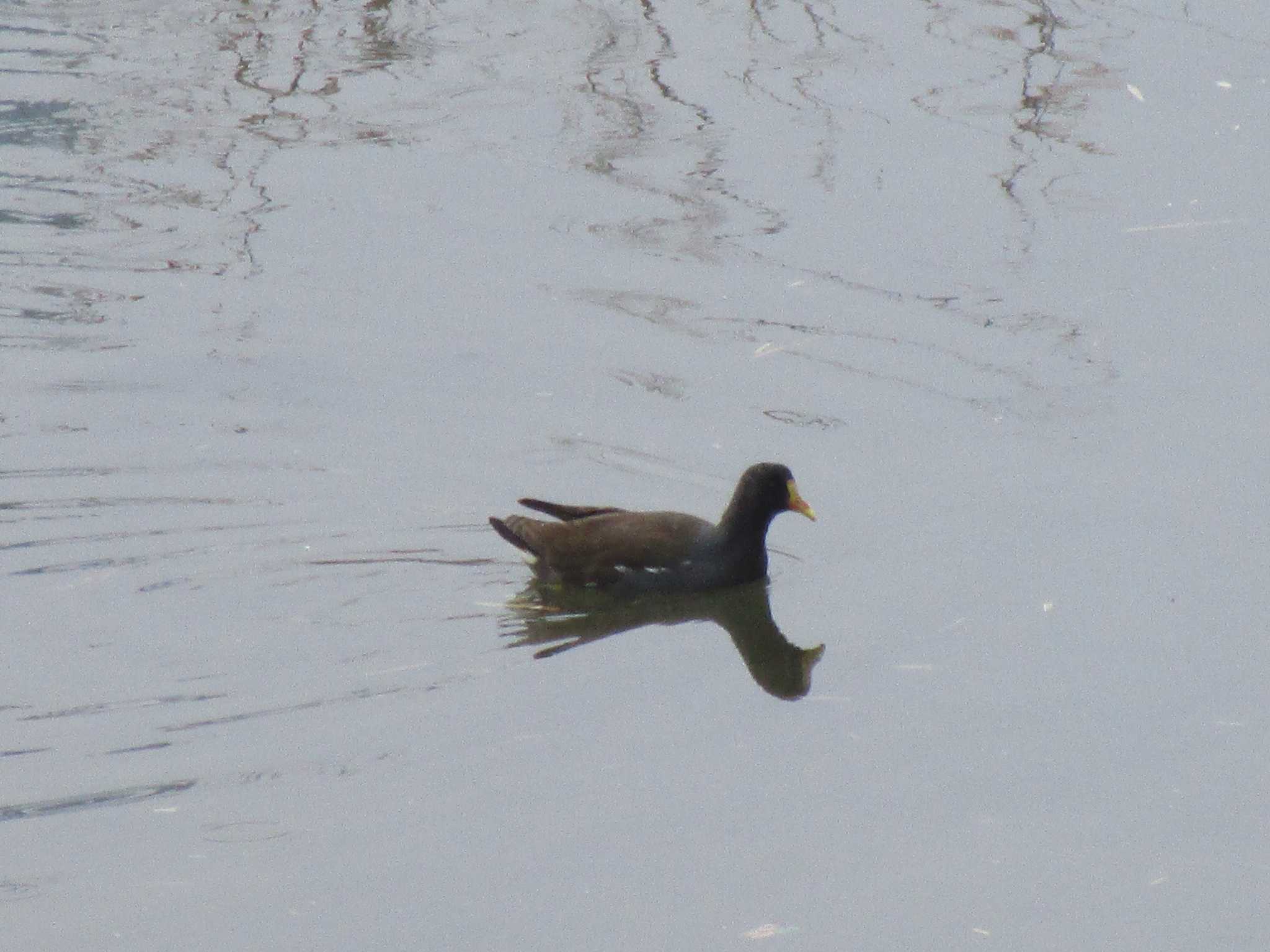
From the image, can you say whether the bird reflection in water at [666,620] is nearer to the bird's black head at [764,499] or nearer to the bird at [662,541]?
the bird at [662,541]

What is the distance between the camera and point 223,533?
780 cm

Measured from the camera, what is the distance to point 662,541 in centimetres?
768

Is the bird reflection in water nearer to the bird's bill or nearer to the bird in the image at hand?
the bird

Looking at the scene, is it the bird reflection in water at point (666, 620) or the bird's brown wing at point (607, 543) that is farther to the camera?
the bird's brown wing at point (607, 543)

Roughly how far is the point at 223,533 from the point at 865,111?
5.77m

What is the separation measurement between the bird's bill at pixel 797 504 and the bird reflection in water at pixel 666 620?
36 centimetres

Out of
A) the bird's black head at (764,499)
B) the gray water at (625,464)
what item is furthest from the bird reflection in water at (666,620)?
the bird's black head at (764,499)

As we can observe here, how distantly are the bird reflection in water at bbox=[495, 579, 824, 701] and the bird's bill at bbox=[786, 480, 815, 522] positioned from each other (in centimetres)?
36

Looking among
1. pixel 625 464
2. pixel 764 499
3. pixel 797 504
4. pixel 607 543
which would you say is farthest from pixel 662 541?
pixel 625 464

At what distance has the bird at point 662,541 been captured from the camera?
7.69m

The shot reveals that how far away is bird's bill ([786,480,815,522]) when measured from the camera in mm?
7672

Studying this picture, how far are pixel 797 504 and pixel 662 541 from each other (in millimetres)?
550

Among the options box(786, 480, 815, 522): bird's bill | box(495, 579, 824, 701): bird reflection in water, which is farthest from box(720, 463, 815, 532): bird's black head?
box(495, 579, 824, 701): bird reflection in water

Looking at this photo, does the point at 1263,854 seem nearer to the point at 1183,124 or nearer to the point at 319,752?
the point at 319,752
